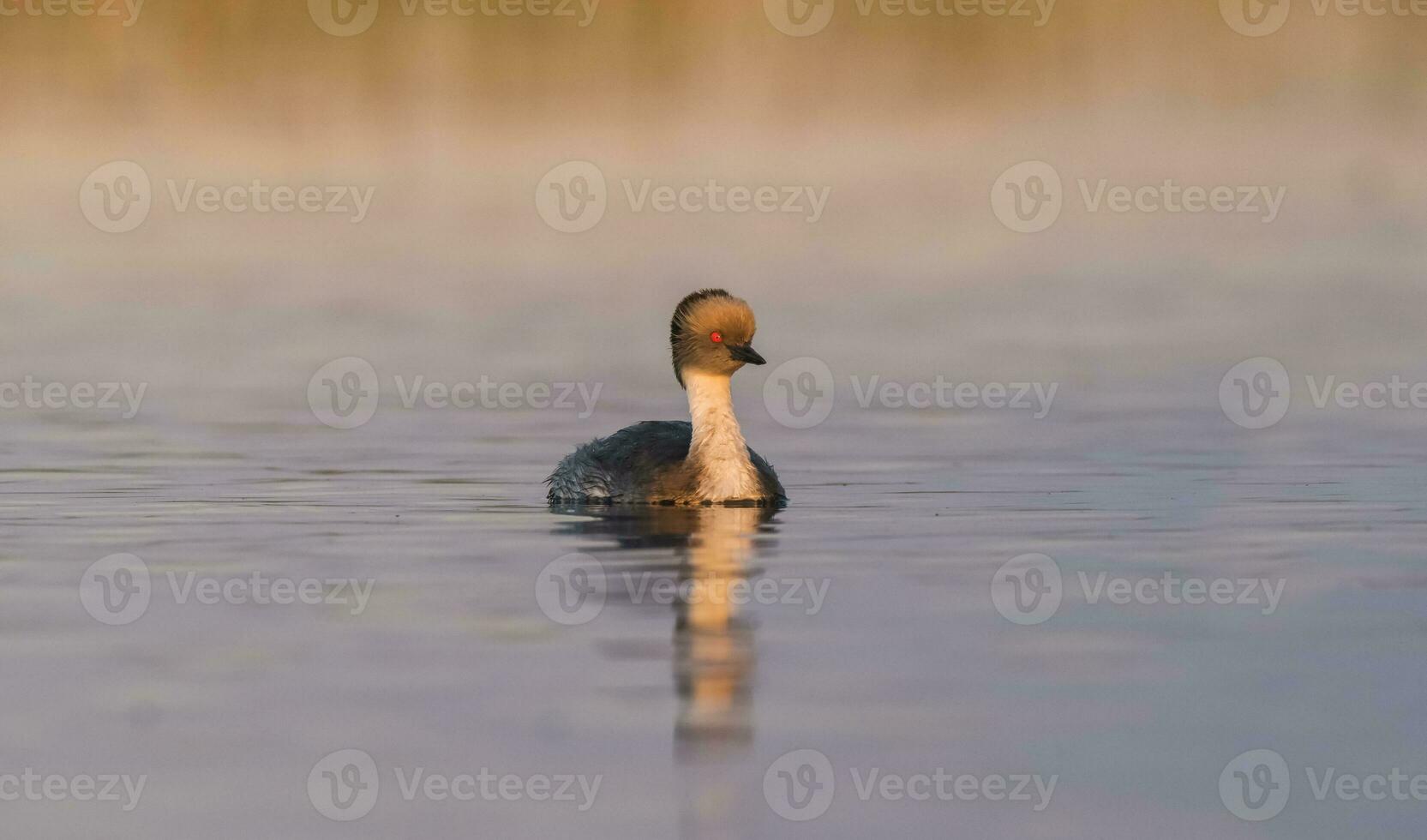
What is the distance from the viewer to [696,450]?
18.2m

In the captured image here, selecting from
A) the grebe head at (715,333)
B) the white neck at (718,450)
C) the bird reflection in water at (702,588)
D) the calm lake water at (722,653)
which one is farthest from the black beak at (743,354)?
the bird reflection in water at (702,588)

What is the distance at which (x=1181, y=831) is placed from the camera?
8.32 meters

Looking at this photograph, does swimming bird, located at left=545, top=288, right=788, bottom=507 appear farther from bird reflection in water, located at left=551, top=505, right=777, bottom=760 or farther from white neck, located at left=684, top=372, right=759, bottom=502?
bird reflection in water, located at left=551, top=505, right=777, bottom=760

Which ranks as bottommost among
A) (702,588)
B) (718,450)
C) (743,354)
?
(702,588)

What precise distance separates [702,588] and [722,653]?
1.93m

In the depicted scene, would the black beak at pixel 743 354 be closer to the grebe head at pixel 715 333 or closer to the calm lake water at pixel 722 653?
the grebe head at pixel 715 333

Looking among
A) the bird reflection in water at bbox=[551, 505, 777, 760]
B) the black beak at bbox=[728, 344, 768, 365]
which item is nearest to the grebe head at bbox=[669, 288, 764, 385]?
the black beak at bbox=[728, 344, 768, 365]

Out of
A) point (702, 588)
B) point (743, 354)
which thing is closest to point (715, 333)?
point (743, 354)

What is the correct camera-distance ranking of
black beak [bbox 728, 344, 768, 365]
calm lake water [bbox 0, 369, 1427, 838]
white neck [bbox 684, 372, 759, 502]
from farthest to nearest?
1. black beak [bbox 728, 344, 768, 365]
2. white neck [bbox 684, 372, 759, 502]
3. calm lake water [bbox 0, 369, 1427, 838]

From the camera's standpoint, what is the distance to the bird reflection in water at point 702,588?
9.90 metres

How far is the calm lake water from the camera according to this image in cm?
879

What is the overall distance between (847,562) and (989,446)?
280 inches

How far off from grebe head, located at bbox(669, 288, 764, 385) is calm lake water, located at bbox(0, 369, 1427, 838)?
1.13m

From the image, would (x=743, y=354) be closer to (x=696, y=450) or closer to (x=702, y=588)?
(x=696, y=450)
